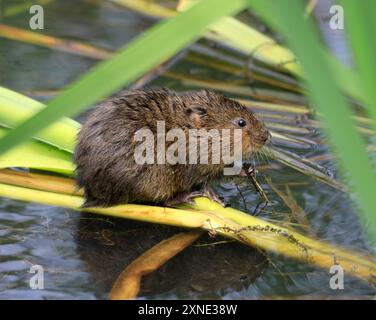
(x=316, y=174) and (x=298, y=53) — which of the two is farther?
(x=316, y=174)

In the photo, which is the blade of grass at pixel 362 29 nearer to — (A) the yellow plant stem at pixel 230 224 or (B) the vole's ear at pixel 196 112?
(A) the yellow plant stem at pixel 230 224

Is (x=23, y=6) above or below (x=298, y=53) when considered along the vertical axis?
above

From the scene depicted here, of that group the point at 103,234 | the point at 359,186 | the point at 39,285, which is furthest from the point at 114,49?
the point at 359,186

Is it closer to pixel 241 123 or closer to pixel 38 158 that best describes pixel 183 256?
pixel 241 123

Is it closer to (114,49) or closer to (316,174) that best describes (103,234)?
(316,174)

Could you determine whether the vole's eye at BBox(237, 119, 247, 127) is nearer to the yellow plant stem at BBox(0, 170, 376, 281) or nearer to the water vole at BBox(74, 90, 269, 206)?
the water vole at BBox(74, 90, 269, 206)

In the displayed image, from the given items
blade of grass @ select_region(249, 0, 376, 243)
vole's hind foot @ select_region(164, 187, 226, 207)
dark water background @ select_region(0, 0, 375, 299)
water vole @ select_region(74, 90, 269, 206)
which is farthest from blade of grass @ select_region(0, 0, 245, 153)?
vole's hind foot @ select_region(164, 187, 226, 207)

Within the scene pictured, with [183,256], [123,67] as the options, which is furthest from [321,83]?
[183,256]
